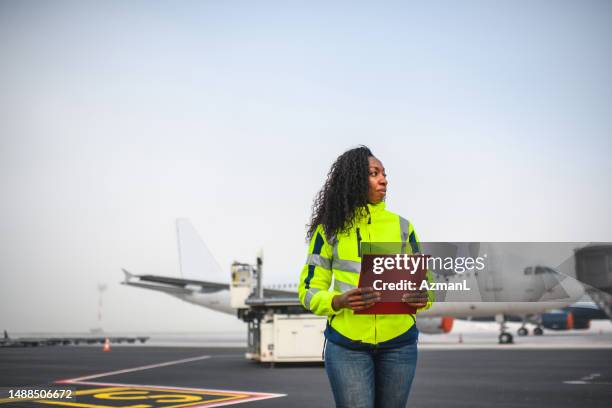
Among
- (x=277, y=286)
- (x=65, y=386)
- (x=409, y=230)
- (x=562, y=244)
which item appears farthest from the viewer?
(x=277, y=286)

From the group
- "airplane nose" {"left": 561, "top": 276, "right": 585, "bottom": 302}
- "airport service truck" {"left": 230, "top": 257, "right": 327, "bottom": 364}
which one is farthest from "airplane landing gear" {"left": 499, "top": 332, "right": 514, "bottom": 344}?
"airplane nose" {"left": 561, "top": 276, "right": 585, "bottom": 302}

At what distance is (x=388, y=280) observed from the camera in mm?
2521

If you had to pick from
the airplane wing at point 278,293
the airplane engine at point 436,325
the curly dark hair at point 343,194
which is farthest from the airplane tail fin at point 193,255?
the curly dark hair at point 343,194

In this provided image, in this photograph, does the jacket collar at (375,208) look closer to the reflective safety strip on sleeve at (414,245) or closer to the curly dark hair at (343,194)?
the curly dark hair at (343,194)

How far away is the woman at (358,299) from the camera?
8.71ft

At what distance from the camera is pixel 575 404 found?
308 inches

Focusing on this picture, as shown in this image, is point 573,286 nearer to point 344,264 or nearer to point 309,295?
point 344,264

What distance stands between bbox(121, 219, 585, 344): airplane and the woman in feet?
1.01

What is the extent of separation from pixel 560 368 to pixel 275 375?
6357mm

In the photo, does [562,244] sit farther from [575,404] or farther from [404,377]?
[575,404]

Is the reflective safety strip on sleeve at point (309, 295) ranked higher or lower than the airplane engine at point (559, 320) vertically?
higher

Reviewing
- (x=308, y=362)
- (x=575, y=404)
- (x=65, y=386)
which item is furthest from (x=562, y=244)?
(x=308, y=362)

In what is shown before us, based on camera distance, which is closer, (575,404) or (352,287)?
(352,287)

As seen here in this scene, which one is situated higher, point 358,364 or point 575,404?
point 358,364
